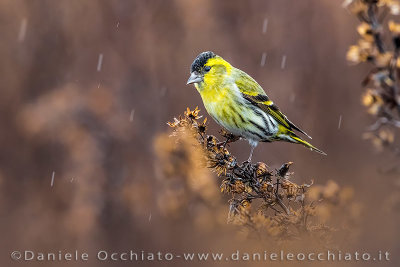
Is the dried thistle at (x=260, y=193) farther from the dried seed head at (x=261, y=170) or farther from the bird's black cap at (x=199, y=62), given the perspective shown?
the bird's black cap at (x=199, y=62)

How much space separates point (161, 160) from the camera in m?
4.17

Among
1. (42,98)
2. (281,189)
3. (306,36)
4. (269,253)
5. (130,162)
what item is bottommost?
(269,253)

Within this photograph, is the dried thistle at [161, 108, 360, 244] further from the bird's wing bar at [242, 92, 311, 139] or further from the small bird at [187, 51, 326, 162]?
the bird's wing bar at [242, 92, 311, 139]

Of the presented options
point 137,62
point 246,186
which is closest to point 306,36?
point 137,62

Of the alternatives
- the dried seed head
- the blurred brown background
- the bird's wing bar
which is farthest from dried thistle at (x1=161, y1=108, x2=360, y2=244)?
the bird's wing bar

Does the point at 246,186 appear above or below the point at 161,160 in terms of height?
below

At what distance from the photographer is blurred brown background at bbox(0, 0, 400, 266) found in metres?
5.02

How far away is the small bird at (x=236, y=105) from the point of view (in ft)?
15.6

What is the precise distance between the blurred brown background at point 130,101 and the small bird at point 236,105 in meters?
0.93

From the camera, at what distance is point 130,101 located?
236 inches

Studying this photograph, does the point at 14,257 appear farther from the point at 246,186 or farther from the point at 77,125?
the point at 246,186

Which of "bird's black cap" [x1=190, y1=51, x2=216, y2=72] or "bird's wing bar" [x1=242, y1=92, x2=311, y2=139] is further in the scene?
"bird's wing bar" [x1=242, y1=92, x2=311, y2=139]

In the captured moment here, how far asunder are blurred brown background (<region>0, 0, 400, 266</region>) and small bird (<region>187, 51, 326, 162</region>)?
3.06ft

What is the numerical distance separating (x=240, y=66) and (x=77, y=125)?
2544 mm
